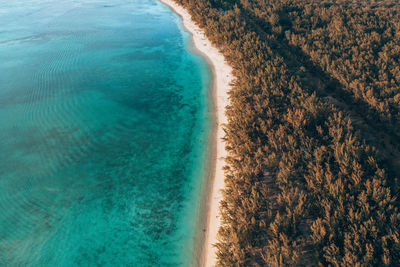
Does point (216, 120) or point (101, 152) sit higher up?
point (216, 120)

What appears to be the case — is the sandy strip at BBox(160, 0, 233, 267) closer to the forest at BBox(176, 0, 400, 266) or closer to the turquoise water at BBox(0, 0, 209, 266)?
the forest at BBox(176, 0, 400, 266)

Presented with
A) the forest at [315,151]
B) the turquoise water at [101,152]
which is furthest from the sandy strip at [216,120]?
the turquoise water at [101,152]

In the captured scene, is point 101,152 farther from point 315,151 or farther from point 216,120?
point 315,151

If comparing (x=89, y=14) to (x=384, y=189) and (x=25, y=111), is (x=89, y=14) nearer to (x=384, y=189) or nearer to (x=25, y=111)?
(x=25, y=111)

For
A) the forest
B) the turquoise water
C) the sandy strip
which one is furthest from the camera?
the turquoise water

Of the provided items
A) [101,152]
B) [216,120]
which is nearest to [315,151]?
[216,120]

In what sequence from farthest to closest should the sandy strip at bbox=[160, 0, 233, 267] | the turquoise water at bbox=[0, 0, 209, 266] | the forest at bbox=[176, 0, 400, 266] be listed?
the turquoise water at bbox=[0, 0, 209, 266] < the sandy strip at bbox=[160, 0, 233, 267] < the forest at bbox=[176, 0, 400, 266]

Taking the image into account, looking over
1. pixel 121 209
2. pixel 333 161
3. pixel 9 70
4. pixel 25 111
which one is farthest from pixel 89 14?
pixel 333 161

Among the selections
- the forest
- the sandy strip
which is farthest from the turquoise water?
the forest
